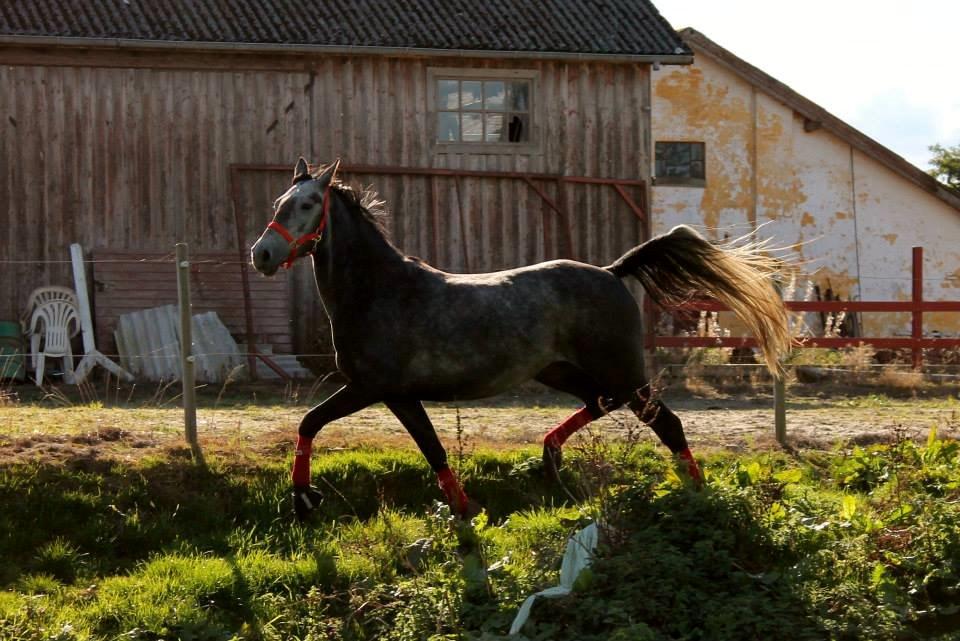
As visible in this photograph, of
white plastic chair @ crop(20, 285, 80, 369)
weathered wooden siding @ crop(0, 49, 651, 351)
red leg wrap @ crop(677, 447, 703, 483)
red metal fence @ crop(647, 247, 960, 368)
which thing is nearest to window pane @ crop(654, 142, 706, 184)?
weathered wooden siding @ crop(0, 49, 651, 351)

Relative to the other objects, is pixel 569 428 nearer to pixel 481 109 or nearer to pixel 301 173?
pixel 301 173

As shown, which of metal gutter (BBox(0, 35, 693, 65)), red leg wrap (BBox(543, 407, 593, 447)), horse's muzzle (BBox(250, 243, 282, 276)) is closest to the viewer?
horse's muzzle (BBox(250, 243, 282, 276))

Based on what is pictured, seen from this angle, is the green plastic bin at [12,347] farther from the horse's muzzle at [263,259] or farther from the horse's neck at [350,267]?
the horse's muzzle at [263,259]

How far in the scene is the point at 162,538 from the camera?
25.3ft

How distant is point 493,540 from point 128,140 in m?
11.6

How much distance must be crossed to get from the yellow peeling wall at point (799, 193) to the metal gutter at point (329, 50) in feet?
28.2

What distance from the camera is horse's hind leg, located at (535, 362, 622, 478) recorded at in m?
8.41

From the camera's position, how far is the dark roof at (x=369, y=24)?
54.7 ft

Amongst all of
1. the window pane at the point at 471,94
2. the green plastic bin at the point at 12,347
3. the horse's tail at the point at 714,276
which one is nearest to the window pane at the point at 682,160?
the window pane at the point at 471,94

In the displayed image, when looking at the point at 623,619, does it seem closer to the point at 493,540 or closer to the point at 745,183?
the point at 493,540

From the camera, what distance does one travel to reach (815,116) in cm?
2620

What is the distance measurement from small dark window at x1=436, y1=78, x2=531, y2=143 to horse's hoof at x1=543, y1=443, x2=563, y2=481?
989 centimetres

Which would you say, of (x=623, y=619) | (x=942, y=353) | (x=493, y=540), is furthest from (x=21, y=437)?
(x=942, y=353)

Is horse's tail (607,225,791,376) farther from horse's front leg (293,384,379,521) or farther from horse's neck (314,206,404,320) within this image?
horse's front leg (293,384,379,521)
